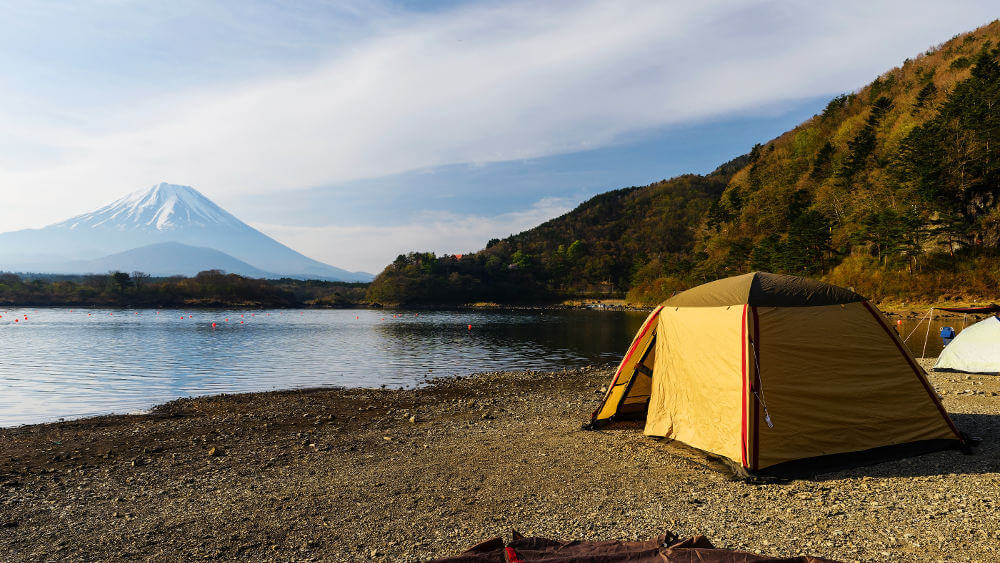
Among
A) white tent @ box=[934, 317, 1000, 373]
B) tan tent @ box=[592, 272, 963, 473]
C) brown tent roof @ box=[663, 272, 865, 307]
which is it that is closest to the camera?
tan tent @ box=[592, 272, 963, 473]

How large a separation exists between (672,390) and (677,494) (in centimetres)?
259

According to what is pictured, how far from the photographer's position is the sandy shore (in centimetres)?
520

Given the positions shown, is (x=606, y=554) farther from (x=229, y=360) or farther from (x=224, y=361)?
(x=229, y=360)

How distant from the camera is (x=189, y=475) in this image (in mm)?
7977

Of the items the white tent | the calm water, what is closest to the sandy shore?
the white tent

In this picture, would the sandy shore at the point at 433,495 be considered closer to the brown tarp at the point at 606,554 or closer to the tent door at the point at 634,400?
the tent door at the point at 634,400

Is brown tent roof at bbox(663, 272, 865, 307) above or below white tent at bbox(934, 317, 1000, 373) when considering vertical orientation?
above

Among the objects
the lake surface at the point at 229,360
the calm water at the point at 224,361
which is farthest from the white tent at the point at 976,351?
the calm water at the point at 224,361

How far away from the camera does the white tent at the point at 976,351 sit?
1541 centimetres

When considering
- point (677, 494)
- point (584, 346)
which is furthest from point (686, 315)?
point (584, 346)

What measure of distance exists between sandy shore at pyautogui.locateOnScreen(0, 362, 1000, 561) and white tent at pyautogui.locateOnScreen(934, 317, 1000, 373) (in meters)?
5.68

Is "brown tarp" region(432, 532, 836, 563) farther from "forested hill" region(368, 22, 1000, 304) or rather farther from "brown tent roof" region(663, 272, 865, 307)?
"forested hill" region(368, 22, 1000, 304)

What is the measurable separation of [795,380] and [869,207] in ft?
206

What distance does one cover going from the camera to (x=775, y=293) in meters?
7.79
